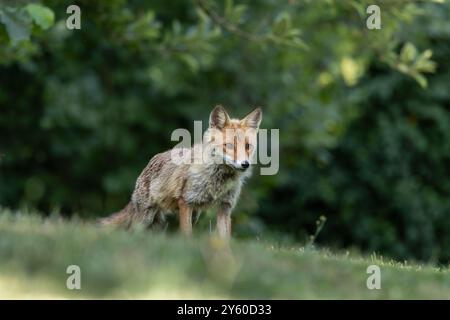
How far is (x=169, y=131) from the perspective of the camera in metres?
18.9

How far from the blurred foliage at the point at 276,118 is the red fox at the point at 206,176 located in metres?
7.01

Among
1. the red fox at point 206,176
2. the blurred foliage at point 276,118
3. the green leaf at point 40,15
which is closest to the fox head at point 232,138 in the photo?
the red fox at point 206,176

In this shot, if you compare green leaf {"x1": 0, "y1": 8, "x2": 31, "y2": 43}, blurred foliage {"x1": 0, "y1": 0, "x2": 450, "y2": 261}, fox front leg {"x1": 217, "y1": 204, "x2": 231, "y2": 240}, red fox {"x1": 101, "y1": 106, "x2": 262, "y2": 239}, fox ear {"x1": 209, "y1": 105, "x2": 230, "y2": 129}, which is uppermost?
blurred foliage {"x1": 0, "y1": 0, "x2": 450, "y2": 261}

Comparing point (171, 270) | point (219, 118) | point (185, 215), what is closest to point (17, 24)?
point (219, 118)

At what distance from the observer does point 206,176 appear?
25.0 ft

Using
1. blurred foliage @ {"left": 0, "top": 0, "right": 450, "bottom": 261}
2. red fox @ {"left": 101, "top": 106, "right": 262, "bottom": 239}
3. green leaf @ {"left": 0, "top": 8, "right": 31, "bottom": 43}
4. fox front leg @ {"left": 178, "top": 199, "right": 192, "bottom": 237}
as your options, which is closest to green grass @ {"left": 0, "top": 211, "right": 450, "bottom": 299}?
fox front leg @ {"left": 178, "top": 199, "right": 192, "bottom": 237}

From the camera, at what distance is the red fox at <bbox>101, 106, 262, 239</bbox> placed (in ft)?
24.1

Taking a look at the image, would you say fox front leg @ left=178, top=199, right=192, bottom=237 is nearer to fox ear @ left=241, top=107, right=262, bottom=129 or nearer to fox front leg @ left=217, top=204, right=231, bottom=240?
fox front leg @ left=217, top=204, right=231, bottom=240

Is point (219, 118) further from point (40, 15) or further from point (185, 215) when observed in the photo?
point (40, 15)

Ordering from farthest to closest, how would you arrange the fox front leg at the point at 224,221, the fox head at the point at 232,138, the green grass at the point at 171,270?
the fox front leg at the point at 224,221 → the fox head at the point at 232,138 → the green grass at the point at 171,270

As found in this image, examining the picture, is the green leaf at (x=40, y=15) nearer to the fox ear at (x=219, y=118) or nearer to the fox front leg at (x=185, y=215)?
the fox ear at (x=219, y=118)

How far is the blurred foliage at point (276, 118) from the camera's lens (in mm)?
17547

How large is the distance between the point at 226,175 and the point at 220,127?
19.9 inches

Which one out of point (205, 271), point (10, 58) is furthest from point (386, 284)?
point (10, 58)
